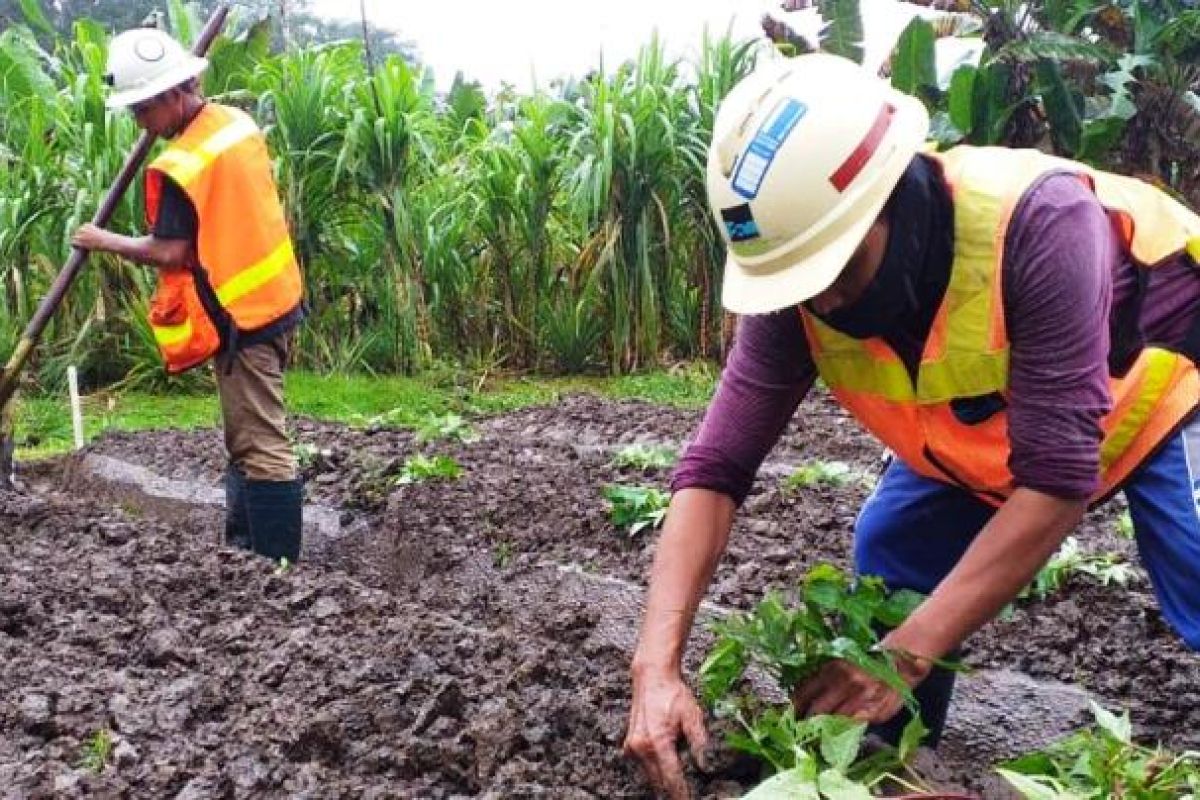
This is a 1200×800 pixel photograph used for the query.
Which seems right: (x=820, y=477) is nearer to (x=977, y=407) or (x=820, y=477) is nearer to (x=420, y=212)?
(x=977, y=407)

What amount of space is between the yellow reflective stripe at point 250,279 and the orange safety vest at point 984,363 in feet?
8.97

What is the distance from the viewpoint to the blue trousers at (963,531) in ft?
7.86

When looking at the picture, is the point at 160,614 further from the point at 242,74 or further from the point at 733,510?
the point at 242,74

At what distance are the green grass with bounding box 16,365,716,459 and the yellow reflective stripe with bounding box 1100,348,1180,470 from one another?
5551mm

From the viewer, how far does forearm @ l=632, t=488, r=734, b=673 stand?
2.31 metres

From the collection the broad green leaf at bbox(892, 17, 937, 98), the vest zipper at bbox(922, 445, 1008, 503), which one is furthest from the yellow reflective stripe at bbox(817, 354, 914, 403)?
the broad green leaf at bbox(892, 17, 937, 98)

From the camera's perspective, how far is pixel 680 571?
2.38 metres

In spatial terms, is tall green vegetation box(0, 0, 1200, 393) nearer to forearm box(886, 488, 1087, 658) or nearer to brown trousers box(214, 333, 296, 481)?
brown trousers box(214, 333, 296, 481)

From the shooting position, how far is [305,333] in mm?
9688

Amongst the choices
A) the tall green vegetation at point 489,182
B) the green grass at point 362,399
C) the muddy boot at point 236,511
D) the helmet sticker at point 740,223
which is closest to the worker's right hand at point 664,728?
the helmet sticker at point 740,223

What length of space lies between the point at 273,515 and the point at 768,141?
3219 millimetres

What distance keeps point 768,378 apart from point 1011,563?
0.55m

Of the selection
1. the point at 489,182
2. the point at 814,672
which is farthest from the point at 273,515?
the point at 489,182

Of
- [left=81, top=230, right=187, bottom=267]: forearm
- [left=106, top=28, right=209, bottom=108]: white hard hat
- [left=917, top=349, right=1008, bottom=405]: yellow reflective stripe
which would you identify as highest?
[left=106, top=28, right=209, bottom=108]: white hard hat
